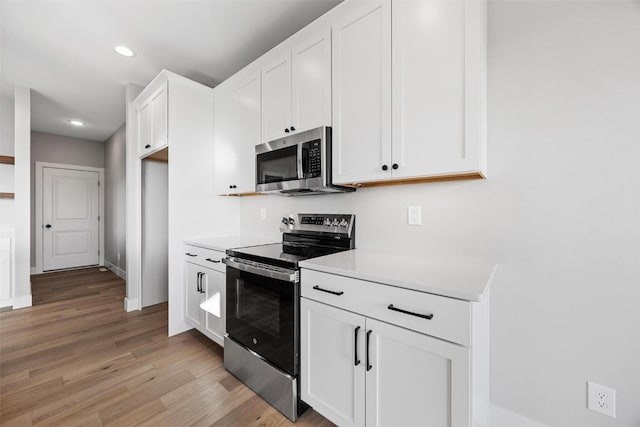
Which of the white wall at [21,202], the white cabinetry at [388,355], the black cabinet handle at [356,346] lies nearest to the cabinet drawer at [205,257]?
the white cabinetry at [388,355]

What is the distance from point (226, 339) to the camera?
202cm

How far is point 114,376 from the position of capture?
6.37 ft

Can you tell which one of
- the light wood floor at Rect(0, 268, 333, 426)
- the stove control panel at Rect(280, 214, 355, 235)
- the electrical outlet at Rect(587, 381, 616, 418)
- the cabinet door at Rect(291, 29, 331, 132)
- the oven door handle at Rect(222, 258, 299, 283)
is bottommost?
the light wood floor at Rect(0, 268, 333, 426)

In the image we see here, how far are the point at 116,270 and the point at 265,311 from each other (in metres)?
4.78

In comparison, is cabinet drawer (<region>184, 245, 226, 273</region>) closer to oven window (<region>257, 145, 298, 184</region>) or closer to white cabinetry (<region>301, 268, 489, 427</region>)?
oven window (<region>257, 145, 298, 184</region>)

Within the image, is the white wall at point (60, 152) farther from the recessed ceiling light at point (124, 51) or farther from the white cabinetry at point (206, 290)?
the white cabinetry at point (206, 290)

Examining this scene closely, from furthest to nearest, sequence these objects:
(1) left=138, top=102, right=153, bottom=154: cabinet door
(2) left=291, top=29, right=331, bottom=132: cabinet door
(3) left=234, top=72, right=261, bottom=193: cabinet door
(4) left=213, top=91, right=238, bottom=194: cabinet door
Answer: (1) left=138, top=102, right=153, bottom=154: cabinet door
(4) left=213, top=91, right=238, bottom=194: cabinet door
(3) left=234, top=72, right=261, bottom=193: cabinet door
(2) left=291, top=29, right=331, bottom=132: cabinet door

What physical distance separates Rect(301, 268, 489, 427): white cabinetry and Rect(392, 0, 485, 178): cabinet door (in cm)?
67

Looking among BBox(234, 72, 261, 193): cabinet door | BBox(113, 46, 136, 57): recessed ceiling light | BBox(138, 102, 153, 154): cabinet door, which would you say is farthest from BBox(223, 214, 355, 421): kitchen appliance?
BBox(113, 46, 136, 57): recessed ceiling light

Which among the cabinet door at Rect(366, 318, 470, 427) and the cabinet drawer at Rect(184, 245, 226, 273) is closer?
the cabinet door at Rect(366, 318, 470, 427)

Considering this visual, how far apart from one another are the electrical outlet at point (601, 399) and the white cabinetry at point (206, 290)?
2.17 meters

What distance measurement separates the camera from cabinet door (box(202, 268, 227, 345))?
2150 mm

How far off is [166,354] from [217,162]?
1.77 meters

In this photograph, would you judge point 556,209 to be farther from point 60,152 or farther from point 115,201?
point 60,152
